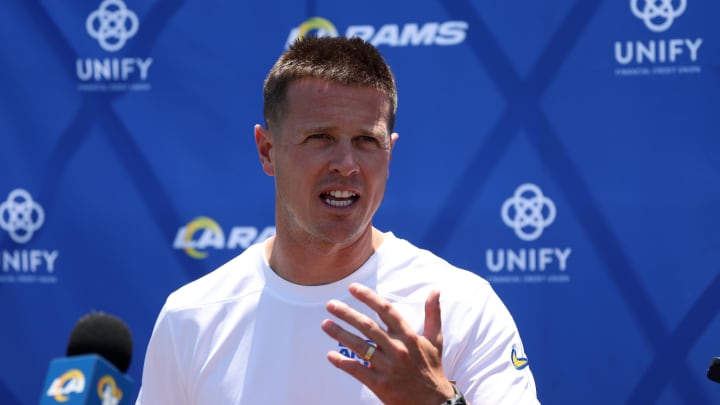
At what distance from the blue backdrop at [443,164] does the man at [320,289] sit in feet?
5.09

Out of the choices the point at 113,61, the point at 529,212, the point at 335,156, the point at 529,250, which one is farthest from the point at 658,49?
the point at 113,61

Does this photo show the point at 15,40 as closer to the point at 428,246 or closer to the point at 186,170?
the point at 186,170

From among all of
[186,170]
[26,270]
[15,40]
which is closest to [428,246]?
[186,170]

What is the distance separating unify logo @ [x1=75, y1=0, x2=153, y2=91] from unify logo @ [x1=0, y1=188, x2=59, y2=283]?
1.69ft

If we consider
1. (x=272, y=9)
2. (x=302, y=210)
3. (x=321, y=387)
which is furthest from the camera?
(x=272, y=9)

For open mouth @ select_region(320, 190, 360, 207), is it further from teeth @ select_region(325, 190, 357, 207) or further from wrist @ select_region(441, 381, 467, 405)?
wrist @ select_region(441, 381, 467, 405)

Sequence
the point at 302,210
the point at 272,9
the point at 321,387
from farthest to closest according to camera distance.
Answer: the point at 272,9, the point at 302,210, the point at 321,387

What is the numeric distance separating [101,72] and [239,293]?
2.10 m

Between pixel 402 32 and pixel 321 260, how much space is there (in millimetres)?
1799

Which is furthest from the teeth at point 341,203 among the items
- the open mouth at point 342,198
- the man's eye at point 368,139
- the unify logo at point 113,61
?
the unify logo at point 113,61

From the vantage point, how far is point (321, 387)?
1.80 metres

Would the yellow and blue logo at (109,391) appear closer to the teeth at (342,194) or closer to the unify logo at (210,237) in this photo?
the teeth at (342,194)

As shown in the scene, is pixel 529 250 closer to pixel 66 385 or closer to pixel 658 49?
pixel 658 49

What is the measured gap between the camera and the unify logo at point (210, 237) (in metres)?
3.64
